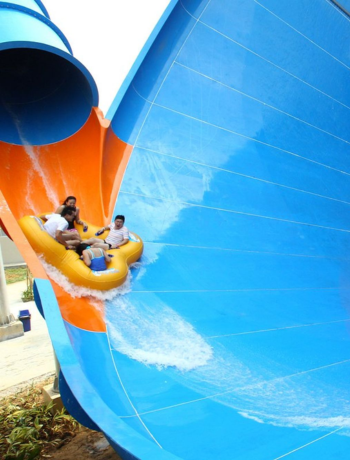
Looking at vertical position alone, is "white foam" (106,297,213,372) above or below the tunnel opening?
below

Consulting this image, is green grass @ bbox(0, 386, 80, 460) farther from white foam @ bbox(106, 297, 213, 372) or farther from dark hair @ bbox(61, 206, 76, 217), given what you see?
dark hair @ bbox(61, 206, 76, 217)

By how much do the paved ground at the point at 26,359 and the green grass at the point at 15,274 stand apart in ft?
23.2

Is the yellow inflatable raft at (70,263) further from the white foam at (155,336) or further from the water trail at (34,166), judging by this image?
the water trail at (34,166)

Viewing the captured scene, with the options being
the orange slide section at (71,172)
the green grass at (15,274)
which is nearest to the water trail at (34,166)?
the orange slide section at (71,172)

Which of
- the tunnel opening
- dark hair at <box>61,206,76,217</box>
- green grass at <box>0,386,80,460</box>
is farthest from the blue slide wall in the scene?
green grass at <box>0,386,80,460</box>

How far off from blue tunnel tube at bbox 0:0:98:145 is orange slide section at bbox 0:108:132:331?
0.42 feet

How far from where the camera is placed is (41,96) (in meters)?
5.81

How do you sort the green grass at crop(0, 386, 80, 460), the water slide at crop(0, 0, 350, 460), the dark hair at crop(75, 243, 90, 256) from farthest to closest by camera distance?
the dark hair at crop(75, 243, 90, 256), the green grass at crop(0, 386, 80, 460), the water slide at crop(0, 0, 350, 460)

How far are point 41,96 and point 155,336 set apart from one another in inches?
142

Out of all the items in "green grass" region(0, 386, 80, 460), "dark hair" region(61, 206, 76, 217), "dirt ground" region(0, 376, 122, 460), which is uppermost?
"dark hair" region(61, 206, 76, 217)

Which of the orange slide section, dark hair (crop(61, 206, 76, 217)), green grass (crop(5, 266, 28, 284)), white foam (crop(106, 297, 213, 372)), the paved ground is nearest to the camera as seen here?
white foam (crop(106, 297, 213, 372))

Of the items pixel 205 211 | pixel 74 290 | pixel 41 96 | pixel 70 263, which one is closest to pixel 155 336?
pixel 74 290

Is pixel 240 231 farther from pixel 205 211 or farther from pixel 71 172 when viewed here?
pixel 71 172

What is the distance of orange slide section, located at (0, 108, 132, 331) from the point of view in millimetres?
5148
